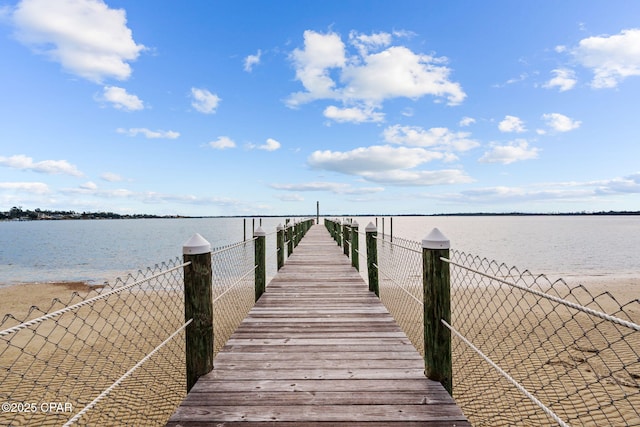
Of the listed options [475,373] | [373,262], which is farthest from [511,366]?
[373,262]

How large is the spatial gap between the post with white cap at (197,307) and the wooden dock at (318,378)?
16 centimetres

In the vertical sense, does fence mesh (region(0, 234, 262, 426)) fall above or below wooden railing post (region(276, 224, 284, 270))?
below

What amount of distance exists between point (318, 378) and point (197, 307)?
4.33ft

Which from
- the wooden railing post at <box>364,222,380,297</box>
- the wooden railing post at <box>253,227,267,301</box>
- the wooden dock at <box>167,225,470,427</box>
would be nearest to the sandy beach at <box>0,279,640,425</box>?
the wooden dock at <box>167,225,470,427</box>

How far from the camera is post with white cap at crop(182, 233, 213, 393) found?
321 cm

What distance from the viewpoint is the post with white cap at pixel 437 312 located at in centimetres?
309

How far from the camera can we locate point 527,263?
24.3m

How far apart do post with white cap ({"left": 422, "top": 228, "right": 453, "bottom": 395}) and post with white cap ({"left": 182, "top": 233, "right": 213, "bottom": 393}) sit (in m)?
2.07

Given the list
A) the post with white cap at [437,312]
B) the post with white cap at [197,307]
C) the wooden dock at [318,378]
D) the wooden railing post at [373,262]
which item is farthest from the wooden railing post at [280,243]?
the post with white cap at [437,312]

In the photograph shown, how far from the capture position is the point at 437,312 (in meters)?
3.16

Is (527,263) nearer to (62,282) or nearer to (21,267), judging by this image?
(62,282)

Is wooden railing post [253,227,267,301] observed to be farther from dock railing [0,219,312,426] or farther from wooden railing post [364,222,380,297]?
wooden railing post [364,222,380,297]

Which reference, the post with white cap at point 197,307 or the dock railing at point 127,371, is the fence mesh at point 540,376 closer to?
the post with white cap at point 197,307

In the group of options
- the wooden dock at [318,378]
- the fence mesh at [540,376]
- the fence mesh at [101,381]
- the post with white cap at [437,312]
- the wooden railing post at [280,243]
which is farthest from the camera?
the wooden railing post at [280,243]
